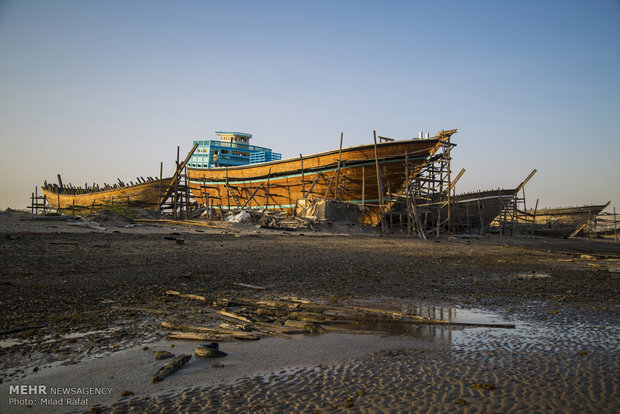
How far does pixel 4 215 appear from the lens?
1427cm

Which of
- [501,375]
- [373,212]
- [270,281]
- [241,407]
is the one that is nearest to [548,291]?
[501,375]

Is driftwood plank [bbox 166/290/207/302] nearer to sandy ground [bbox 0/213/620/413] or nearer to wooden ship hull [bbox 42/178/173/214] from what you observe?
sandy ground [bbox 0/213/620/413]

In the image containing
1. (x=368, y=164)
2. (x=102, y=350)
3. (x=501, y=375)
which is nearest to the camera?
(x=501, y=375)

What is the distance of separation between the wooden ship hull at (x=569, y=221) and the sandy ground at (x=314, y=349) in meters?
34.2

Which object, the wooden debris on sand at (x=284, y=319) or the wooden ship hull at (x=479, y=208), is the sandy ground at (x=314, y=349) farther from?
the wooden ship hull at (x=479, y=208)

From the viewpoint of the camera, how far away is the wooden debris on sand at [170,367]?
8.11 ft

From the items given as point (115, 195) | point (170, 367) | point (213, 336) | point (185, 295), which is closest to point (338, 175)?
point (115, 195)

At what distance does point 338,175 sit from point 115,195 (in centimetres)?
1972

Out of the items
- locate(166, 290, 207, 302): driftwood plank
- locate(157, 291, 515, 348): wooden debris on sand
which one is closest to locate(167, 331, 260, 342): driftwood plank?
locate(157, 291, 515, 348): wooden debris on sand

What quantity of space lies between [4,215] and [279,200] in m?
19.3

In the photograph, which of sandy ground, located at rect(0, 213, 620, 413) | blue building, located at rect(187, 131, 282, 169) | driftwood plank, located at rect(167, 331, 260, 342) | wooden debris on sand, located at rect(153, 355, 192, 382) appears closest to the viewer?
sandy ground, located at rect(0, 213, 620, 413)

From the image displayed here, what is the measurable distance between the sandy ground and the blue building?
33.0 metres

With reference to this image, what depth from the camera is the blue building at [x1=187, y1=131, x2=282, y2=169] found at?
39.2m

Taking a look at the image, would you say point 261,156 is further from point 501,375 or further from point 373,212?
point 501,375
